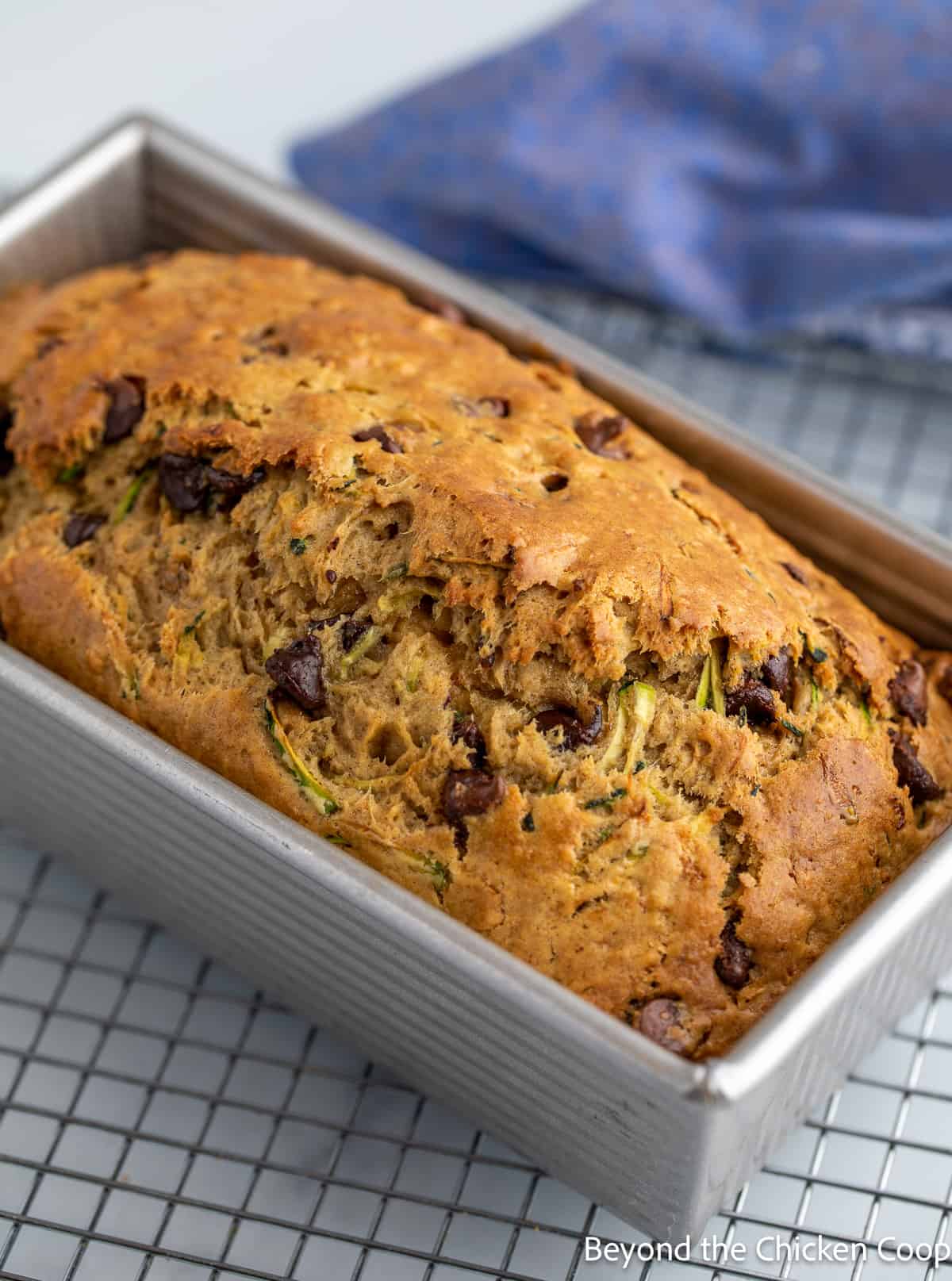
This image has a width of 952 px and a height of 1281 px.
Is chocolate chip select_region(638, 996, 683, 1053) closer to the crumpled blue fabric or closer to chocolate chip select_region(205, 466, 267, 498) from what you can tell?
chocolate chip select_region(205, 466, 267, 498)

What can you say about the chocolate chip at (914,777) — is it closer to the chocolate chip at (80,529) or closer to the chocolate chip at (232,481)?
the chocolate chip at (232,481)

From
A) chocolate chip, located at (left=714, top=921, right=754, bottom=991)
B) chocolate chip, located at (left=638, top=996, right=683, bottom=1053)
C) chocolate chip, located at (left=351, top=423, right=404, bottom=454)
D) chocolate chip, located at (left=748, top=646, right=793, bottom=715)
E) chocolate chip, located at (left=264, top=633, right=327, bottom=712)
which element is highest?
chocolate chip, located at (left=351, top=423, right=404, bottom=454)

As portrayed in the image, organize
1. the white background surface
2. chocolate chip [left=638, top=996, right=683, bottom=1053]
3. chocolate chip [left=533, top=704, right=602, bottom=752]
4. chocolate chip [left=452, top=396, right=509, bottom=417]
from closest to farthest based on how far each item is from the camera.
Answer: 1. chocolate chip [left=638, top=996, right=683, bottom=1053]
2. chocolate chip [left=533, top=704, right=602, bottom=752]
3. chocolate chip [left=452, top=396, right=509, bottom=417]
4. the white background surface

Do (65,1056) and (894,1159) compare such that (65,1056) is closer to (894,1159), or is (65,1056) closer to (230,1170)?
(230,1170)

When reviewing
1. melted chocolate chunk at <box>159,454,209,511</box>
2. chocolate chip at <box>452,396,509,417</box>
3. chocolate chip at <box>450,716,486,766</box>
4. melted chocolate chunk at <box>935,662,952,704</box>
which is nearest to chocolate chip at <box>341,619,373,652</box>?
chocolate chip at <box>450,716,486,766</box>

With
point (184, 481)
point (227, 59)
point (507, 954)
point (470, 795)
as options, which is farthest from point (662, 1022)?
point (227, 59)

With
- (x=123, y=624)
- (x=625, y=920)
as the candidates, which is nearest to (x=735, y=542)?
(x=625, y=920)
